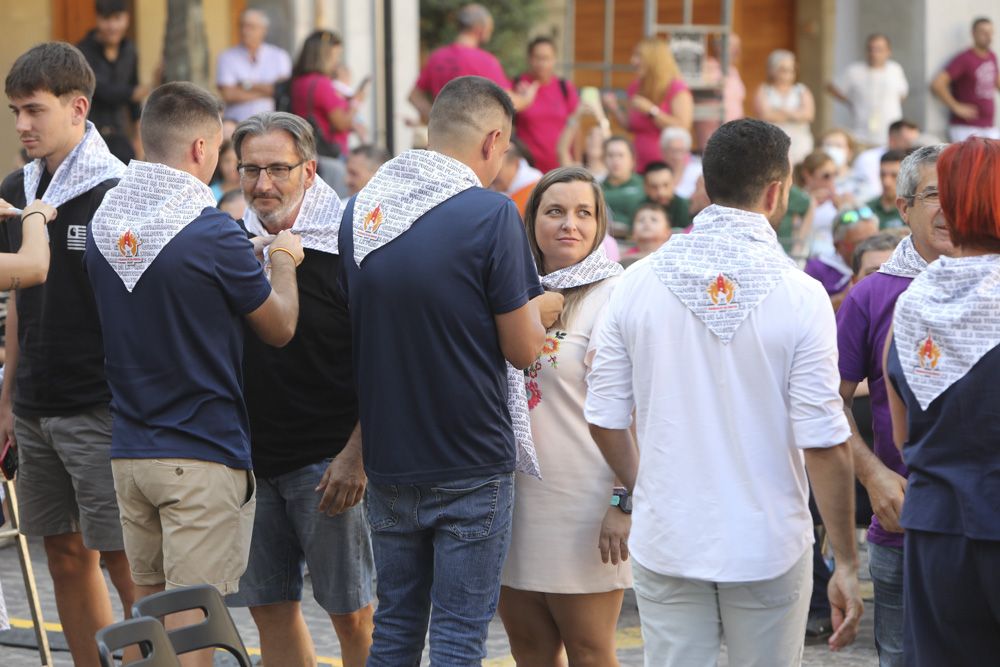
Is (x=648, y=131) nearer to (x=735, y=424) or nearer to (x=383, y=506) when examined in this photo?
(x=383, y=506)

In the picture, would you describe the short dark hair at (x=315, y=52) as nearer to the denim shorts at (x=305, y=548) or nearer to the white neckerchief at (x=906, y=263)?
the denim shorts at (x=305, y=548)

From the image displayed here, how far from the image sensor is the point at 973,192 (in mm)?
3281

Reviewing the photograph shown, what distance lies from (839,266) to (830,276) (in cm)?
8

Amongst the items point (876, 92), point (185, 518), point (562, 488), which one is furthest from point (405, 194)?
point (876, 92)

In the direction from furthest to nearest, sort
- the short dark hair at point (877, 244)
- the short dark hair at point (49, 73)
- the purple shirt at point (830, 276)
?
the purple shirt at point (830, 276)
the short dark hair at point (877, 244)
the short dark hair at point (49, 73)

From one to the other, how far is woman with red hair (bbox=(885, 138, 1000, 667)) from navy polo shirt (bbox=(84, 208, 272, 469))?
1869 millimetres

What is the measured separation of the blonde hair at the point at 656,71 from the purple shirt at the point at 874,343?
25.4 feet

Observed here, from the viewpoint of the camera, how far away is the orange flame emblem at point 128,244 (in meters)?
4.18

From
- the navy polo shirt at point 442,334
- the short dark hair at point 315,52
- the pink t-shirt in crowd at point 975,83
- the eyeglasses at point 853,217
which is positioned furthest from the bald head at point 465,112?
the pink t-shirt in crowd at point 975,83

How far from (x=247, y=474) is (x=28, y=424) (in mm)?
1047

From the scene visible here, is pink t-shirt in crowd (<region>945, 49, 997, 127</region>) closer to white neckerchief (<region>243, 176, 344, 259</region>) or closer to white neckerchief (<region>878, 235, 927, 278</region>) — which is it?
white neckerchief (<region>878, 235, 927, 278</region>)

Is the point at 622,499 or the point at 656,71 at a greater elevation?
the point at 656,71

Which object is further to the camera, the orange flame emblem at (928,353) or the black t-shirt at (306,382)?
the black t-shirt at (306,382)

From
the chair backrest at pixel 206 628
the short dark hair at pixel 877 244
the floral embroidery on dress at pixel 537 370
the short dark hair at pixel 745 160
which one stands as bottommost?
the chair backrest at pixel 206 628
